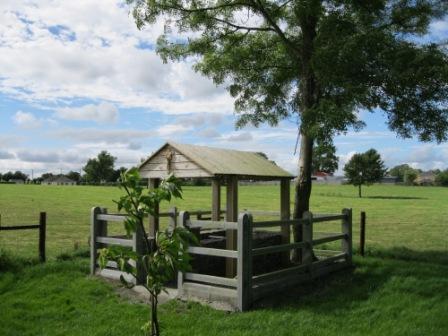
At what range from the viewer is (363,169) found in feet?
260

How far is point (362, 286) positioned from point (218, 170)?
3601 millimetres

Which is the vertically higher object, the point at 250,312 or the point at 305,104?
the point at 305,104

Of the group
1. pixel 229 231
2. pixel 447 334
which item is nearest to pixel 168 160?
pixel 229 231

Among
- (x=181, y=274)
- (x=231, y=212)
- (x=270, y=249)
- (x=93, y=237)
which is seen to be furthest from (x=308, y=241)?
(x=93, y=237)

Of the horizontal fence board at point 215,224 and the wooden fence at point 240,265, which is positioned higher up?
the horizontal fence board at point 215,224

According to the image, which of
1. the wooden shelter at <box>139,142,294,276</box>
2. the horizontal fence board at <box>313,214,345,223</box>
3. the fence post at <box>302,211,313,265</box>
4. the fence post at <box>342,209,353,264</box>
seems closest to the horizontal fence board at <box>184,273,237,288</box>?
the wooden shelter at <box>139,142,294,276</box>

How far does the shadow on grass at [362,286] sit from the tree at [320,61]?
2.15 metres

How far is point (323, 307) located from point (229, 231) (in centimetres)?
268

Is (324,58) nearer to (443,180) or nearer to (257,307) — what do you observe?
(257,307)

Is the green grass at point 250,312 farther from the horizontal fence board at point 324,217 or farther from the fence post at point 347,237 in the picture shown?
the fence post at point 347,237

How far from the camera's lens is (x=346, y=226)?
12469 mm

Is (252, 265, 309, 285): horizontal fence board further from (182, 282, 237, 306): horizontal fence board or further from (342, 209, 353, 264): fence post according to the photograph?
(342, 209, 353, 264): fence post

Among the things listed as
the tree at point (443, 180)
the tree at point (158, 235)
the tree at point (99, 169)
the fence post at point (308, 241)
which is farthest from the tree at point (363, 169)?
the tree at point (99, 169)

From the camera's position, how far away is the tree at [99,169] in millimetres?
167500
